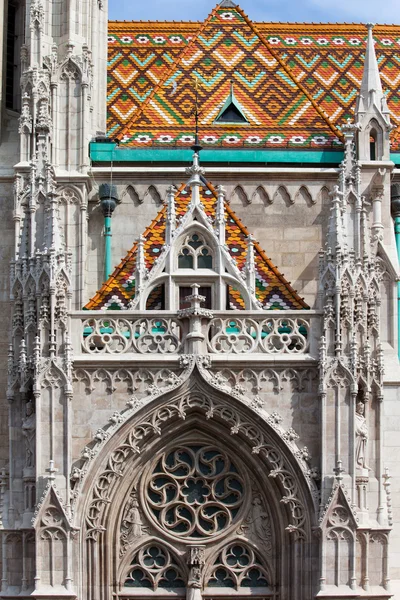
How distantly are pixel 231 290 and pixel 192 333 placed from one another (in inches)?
53.3

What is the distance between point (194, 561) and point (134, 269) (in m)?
4.22

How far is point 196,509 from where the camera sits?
94.1ft

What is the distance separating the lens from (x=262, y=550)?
28.6 metres

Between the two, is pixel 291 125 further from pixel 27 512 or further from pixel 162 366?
pixel 27 512

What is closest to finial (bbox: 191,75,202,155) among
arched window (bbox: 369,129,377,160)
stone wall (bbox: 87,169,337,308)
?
stone wall (bbox: 87,169,337,308)

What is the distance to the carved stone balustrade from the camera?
93.7ft

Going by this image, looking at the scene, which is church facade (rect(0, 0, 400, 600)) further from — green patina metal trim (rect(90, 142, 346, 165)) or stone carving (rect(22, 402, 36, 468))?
green patina metal trim (rect(90, 142, 346, 165))

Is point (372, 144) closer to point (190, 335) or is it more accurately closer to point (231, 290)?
point (231, 290)

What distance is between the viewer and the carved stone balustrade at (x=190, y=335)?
28.5m

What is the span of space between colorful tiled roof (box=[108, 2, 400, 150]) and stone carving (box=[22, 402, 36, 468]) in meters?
5.68

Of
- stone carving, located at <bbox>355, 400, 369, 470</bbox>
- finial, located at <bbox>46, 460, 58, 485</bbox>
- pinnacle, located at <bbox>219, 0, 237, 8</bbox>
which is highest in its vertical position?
pinnacle, located at <bbox>219, 0, 237, 8</bbox>

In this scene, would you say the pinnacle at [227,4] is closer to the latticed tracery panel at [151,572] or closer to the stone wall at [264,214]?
the stone wall at [264,214]

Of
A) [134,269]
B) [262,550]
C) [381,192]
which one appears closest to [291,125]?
[381,192]

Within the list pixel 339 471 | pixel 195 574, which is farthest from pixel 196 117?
pixel 195 574
